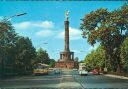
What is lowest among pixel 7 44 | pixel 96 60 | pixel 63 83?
pixel 63 83

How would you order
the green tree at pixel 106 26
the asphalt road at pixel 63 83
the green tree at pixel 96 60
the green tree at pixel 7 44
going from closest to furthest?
the asphalt road at pixel 63 83, the green tree at pixel 7 44, the green tree at pixel 106 26, the green tree at pixel 96 60

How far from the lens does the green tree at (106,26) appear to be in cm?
7000

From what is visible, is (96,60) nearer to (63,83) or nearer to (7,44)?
(7,44)

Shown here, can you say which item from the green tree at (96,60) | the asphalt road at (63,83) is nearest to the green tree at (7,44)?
the asphalt road at (63,83)

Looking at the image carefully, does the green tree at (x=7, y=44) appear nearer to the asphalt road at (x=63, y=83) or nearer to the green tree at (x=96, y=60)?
the asphalt road at (x=63, y=83)

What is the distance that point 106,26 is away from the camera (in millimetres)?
70250

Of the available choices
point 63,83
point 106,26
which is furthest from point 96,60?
point 63,83

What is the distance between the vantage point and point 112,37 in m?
72.1

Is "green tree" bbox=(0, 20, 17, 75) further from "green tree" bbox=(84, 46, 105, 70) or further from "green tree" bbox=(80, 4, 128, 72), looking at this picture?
"green tree" bbox=(84, 46, 105, 70)

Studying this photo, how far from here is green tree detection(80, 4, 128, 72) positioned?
70000 mm

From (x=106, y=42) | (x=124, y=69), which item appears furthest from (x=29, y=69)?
(x=106, y=42)

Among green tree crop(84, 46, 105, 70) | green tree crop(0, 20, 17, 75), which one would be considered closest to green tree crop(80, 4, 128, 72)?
green tree crop(0, 20, 17, 75)

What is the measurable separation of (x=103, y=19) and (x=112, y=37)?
361cm

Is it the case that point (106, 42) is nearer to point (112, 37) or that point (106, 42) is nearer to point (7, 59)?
point (112, 37)
